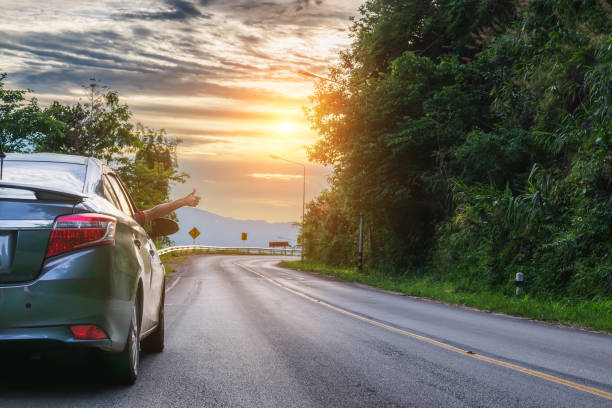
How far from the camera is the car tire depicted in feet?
17.3

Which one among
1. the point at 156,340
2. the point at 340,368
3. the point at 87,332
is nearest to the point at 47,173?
the point at 87,332

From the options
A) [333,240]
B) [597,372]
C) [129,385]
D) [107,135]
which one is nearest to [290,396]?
[129,385]

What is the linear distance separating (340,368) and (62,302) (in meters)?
3.17

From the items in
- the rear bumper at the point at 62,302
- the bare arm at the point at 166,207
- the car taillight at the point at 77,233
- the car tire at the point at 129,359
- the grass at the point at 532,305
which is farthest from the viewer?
the grass at the point at 532,305

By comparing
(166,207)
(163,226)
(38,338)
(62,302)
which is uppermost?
(166,207)

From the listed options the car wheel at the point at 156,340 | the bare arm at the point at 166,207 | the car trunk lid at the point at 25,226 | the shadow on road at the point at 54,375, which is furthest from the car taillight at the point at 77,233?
the car wheel at the point at 156,340

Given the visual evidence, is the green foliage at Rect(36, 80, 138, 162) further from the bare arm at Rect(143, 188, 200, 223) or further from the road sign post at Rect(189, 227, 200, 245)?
the bare arm at Rect(143, 188, 200, 223)

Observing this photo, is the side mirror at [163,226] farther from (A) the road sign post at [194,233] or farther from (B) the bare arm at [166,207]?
(A) the road sign post at [194,233]

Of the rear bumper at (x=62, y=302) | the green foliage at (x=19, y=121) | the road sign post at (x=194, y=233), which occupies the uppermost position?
the green foliage at (x=19, y=121)

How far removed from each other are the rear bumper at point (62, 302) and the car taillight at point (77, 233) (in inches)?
2.3

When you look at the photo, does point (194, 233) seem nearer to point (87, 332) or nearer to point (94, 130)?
point (94, 130)

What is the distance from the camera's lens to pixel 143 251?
6172 mm

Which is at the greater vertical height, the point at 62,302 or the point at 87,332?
the point at 62,302

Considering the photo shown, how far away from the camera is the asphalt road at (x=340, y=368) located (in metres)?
5.32
